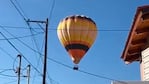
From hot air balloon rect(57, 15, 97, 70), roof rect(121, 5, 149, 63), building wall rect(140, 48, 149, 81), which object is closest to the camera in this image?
roof rect(121, 5, 149, 63)

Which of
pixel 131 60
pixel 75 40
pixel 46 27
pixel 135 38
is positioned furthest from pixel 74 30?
pixel 135 38

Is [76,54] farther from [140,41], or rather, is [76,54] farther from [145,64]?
[145,64]

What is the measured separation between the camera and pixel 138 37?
1916 centimetres

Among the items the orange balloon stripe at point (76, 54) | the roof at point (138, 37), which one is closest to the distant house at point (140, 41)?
the roof at point (138, 37)

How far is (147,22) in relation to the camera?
17.8 m

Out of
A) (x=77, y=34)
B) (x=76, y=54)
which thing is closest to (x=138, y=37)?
(x=77, y=34)

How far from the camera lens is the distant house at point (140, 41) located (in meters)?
17.2

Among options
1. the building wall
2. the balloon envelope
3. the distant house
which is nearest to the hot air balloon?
the balloon envelope

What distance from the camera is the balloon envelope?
29.2m

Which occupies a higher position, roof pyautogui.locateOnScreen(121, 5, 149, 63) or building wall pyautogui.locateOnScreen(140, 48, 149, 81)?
roof pyautogui.locateOnScreen(121, 5, 149, 63)

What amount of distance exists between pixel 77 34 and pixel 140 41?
1023cm

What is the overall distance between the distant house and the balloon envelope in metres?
7.70

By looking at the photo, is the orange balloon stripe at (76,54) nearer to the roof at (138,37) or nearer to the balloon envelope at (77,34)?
the balloon envelope at (77,34)

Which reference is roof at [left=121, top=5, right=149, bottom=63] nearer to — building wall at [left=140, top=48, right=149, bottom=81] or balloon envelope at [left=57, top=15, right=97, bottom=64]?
building wall at [left=140, top=48, right=149, bottom=81]
